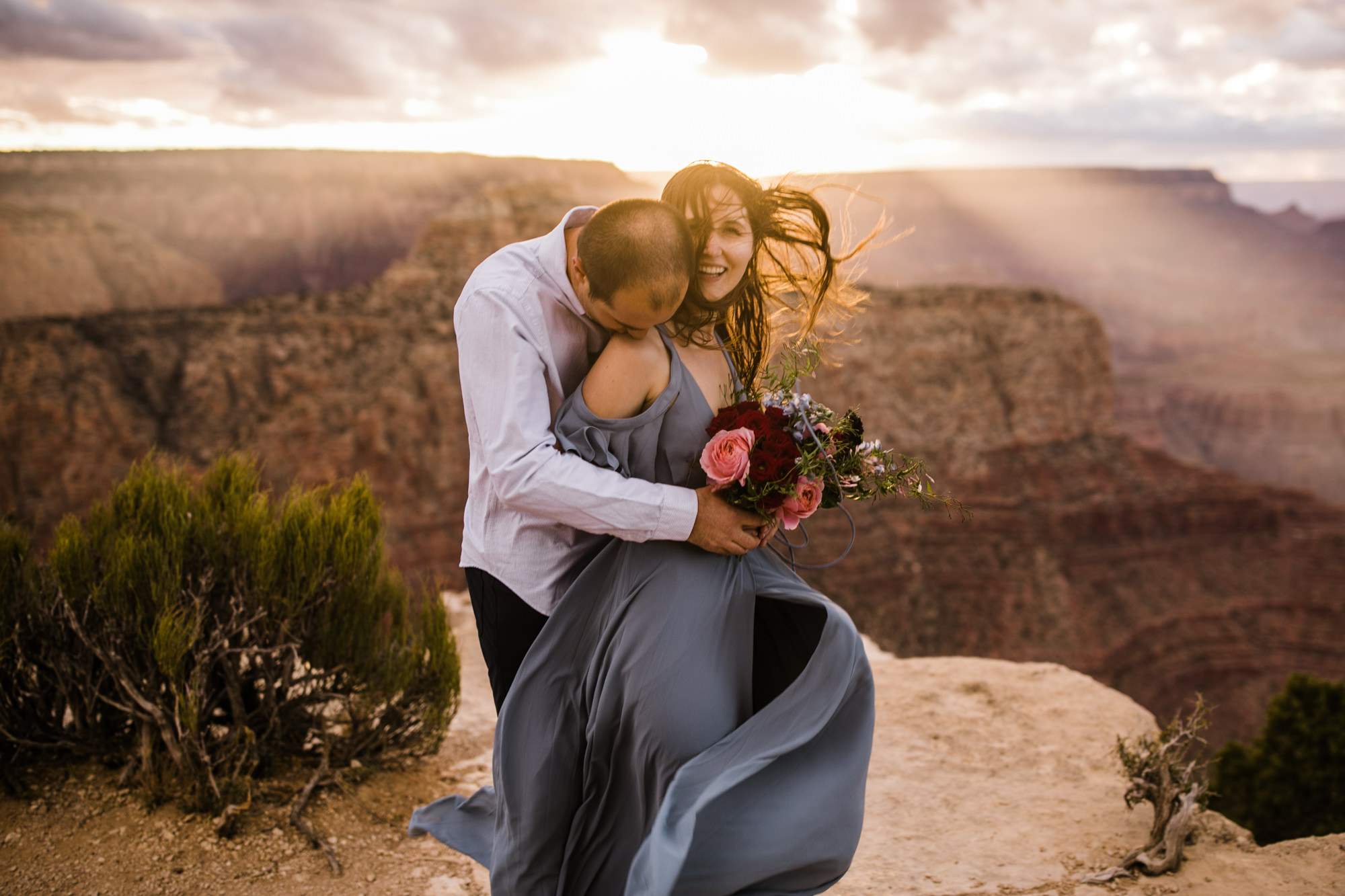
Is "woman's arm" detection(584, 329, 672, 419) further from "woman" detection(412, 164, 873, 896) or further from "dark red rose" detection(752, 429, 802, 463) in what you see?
"dark red rose" detection(752, 429, 802, 463)

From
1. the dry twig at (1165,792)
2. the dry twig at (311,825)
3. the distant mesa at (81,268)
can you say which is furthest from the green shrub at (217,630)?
the distant mesa at (81,268)

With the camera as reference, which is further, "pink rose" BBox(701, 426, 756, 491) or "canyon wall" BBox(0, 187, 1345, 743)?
"canyon wall" BBox(0, 187, 1345, 743)

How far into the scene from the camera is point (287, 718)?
3686mm

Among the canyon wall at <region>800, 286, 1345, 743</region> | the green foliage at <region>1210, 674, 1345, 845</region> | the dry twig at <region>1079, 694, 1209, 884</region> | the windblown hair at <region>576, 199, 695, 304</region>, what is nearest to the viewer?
the windblown hair at <region>576, 199, 695, 304</region>

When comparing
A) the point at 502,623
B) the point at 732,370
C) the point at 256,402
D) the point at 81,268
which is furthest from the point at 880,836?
the point at 81,268

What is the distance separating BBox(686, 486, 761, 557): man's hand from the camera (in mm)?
1880

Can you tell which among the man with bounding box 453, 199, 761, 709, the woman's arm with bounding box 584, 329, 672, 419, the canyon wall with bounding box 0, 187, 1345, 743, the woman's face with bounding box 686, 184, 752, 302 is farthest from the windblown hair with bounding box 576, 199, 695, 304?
the canyon wall with bounding box 0, 187, 1345, 743

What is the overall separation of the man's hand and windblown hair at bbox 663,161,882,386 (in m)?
0.43

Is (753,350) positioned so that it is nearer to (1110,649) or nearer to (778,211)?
(778,211)

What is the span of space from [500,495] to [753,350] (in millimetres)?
848

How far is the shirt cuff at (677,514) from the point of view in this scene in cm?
183

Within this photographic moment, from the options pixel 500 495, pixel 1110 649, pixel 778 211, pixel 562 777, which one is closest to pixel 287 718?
pixel 562 777

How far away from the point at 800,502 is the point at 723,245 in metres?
0.62

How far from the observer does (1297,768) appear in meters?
7.88
